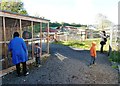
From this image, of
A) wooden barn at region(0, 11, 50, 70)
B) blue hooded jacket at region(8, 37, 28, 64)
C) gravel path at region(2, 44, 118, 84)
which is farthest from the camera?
wooden barn at region(0, 11, 50, 70)

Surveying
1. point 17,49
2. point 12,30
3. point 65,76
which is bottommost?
point 65,76

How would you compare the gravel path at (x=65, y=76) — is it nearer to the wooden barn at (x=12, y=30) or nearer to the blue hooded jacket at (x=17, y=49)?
the blue hooded jacket at (x=17, y=49)

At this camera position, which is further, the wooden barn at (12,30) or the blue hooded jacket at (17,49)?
the wooden barn at (12,30)

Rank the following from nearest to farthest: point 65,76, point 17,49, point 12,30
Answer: point 17,49 < point 65,76 < point 12,30

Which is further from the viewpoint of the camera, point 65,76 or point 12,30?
point 12,30

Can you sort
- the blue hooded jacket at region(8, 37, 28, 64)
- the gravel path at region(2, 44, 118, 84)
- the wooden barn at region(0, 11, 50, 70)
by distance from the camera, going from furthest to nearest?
Result: the wooden barn at region(0, 11, 50, 70)
the blue hooded jacket at region(8, 37, 28, 64)
the gravel path at region(2, 44, 118, 84)

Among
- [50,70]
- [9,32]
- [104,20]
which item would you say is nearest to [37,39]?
[9,32]

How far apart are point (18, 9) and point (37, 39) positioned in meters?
16.9

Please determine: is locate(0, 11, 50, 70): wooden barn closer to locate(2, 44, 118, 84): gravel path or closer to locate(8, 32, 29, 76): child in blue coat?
locate(8, 32, 29, 76): child in blue coat

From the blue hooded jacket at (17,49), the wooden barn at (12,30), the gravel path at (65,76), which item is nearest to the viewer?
the gravel path at (65,76)

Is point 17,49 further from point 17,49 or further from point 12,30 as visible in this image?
point 12,30

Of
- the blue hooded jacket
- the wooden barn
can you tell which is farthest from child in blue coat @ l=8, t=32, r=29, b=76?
the wooden barn

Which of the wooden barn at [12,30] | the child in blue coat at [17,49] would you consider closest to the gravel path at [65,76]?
the child in blue coat at [17,49]

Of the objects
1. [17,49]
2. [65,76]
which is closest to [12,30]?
[17,49]
